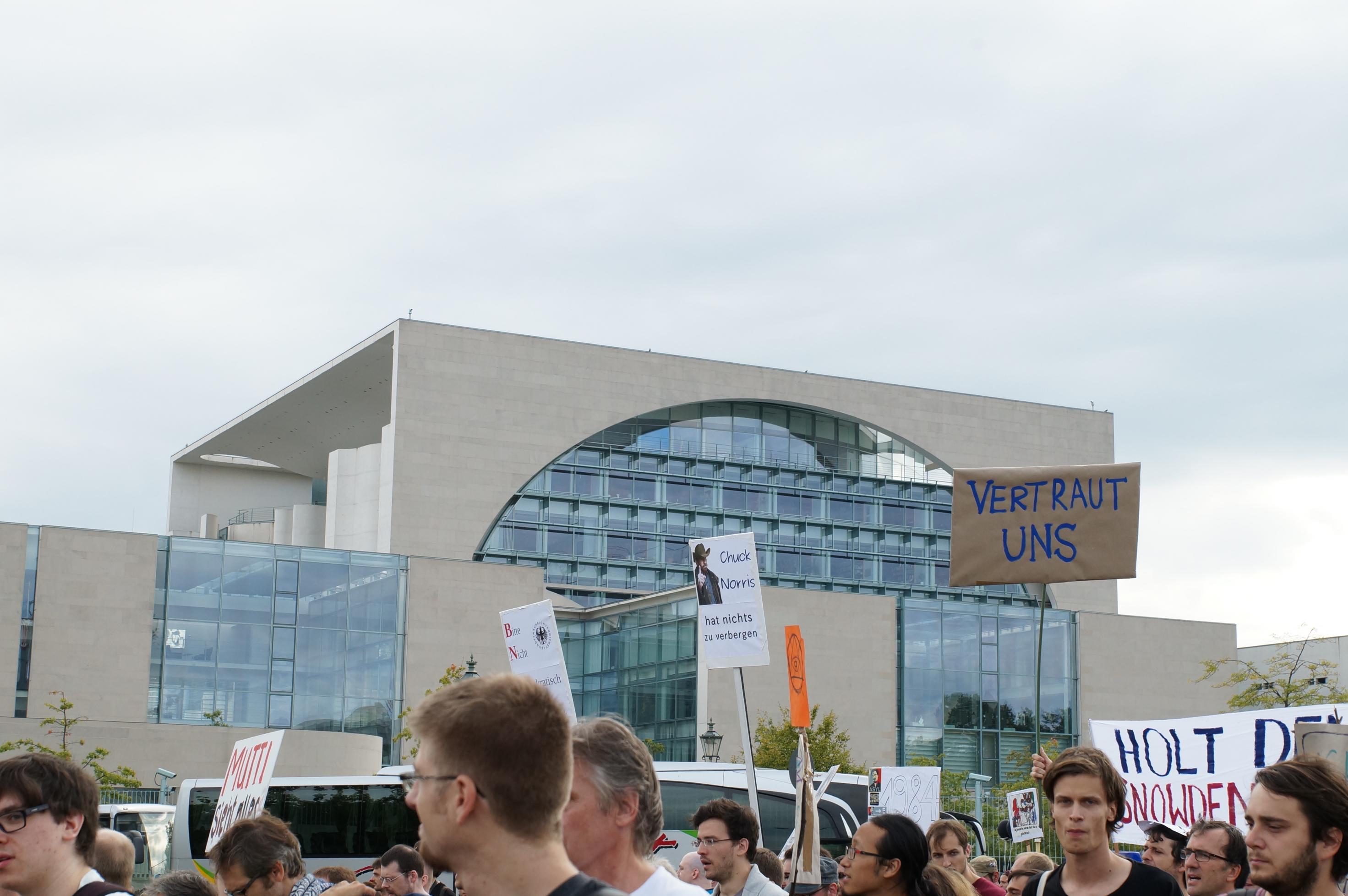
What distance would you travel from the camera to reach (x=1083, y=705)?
5600 centimetres

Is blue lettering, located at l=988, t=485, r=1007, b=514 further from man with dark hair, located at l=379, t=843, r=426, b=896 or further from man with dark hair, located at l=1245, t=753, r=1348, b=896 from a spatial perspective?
man with dark hair, located at l=1245, t=753, r=1348, b=896

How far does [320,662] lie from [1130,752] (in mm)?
36902

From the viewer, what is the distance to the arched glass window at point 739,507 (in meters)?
58.9

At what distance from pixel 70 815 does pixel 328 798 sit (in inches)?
857

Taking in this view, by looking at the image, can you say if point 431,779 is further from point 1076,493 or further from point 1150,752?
point 1150,752

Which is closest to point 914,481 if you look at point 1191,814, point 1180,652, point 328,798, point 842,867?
point 1180,652

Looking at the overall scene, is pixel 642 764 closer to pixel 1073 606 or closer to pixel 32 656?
pixel 32 656

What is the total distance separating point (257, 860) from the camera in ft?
21.0

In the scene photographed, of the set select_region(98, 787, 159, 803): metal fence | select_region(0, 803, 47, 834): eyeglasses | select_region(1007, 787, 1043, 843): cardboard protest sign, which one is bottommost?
select_region(98, 787, 159, 803): metal fence

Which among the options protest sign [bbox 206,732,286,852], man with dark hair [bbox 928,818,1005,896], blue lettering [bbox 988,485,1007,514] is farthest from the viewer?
protest sign [bbox 206,732,286,852]

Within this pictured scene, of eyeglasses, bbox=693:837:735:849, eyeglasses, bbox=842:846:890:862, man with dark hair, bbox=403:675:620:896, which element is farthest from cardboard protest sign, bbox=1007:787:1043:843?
man with dark hair, bbox=403:675:620:896

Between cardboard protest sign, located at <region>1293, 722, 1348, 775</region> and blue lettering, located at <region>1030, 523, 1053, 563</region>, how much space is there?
3197 millimetres

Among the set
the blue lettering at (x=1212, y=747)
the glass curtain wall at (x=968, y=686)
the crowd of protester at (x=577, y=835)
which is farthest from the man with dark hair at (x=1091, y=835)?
the glass curtain wall at (x=968, y=686)

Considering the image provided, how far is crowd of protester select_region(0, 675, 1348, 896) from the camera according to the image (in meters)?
2.92
